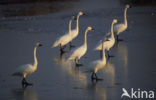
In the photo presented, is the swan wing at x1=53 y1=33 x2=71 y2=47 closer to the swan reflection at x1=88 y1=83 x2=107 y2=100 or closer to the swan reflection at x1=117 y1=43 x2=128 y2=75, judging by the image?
the swan reflection at x1=117 y1=43 x2=128 y2=75

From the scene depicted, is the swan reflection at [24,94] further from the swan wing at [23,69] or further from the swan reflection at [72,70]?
the swan reflection at [72,70]

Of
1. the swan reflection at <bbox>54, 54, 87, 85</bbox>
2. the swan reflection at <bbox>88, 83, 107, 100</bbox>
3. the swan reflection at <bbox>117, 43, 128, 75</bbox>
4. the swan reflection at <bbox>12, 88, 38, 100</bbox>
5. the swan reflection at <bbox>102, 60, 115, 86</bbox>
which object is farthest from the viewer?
the swan reflection at <bbox>117, 43, 128, 75</bbox>

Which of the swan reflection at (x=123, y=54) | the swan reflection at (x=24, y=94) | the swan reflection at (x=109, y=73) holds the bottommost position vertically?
the swan reflection at (x=24, y=94)

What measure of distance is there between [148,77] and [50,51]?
5616mm

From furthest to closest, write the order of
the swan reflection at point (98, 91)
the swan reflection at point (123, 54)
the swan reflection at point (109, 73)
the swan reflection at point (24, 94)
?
1. the swan reflection at point (123, 54)
2. the swan reflection at point (109, 73)
3. the swan reflection at point (24, 94)
4. the swan reflection at point (98, 91)

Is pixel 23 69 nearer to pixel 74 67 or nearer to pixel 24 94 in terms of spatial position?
pixel 24 94

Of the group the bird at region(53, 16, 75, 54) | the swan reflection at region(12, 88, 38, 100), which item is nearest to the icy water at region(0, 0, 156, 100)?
the swan reflection at region(12, 88, 38, 100)

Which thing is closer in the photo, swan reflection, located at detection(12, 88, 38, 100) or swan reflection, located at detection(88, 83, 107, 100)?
swan reflection, located at detection(88, 83, 107, 100)

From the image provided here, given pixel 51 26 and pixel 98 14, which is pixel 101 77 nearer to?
pixel 51 26

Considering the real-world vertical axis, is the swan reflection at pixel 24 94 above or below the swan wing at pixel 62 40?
below

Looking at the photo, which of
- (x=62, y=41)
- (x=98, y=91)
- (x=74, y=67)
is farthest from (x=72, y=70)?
(x=62, y=41)

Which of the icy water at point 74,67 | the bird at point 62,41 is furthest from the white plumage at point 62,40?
the icy water at point 74,67

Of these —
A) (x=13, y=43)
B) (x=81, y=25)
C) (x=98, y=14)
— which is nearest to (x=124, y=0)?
(x=98, y=14)

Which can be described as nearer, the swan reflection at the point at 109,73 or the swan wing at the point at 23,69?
the swan wing at the point at 23,69
